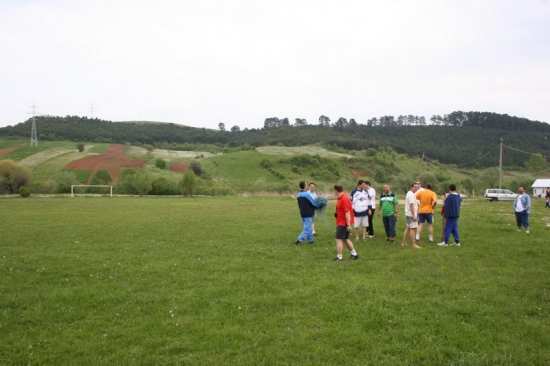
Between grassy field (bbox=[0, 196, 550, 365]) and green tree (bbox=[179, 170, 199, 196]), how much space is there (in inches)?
1664

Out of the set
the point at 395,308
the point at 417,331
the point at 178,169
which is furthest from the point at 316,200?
the point at 178,169

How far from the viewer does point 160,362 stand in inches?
201

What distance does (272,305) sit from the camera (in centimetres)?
711

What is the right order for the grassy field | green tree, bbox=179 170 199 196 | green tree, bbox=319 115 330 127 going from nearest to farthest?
the grassy field < green tree, bbox=179 170 199 196 < green tree, bbox=319 115 330 127

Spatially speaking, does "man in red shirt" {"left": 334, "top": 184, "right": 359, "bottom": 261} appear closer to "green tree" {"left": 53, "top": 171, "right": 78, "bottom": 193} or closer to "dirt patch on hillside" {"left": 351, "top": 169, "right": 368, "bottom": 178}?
"green tree" {"left": 53, "top": 171, "right": 78, "bottom": 193}

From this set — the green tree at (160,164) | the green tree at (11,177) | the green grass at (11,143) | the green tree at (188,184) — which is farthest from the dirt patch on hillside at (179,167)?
the green grass at (11,143)

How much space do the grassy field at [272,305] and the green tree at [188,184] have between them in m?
42.3

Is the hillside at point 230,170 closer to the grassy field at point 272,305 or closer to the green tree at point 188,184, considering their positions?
the green tree at point 188,184

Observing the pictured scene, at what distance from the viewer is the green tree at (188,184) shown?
55.3 metres

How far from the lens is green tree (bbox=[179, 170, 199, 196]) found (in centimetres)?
5534

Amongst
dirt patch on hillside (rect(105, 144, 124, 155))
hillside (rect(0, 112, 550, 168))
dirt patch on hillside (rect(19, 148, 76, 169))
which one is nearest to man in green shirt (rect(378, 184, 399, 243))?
dirt patch on hillside (rect(19, 148, 76, 169))

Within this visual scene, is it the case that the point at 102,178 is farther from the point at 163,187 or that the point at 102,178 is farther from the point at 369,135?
the point at 369,135

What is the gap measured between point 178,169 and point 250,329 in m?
72.1

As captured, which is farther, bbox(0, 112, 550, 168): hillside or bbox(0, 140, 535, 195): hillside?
bbox(0, 112, 550, 168): hillside
